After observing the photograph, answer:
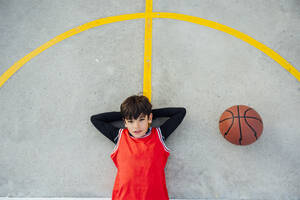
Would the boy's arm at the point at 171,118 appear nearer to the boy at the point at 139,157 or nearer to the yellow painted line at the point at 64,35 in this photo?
the boy at the point at 139,157

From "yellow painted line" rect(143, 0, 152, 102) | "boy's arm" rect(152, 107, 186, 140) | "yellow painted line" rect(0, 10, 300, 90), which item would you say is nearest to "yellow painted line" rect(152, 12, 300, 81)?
"yellow painted line" rect(0, 10, 300, 90)

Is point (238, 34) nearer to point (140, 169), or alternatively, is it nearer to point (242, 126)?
point (242, 126)

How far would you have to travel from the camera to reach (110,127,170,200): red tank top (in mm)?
2967

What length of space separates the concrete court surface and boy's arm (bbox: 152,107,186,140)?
0.35 metres

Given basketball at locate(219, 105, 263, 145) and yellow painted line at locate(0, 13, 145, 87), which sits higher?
yellow painted line at locate(0, 13, 145, 87)

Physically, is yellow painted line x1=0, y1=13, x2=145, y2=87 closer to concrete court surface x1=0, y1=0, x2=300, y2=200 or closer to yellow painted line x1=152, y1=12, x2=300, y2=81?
concrete court surface x1=0, y1=0, x2=300, y2=200

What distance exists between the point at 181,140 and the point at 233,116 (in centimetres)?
102

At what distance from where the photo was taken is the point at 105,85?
13.4 ft

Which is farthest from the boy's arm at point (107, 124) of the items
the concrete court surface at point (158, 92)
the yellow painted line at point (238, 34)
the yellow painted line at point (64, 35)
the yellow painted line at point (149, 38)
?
the yellow painted line at point (238, 34)

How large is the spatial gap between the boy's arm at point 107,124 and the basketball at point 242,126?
174cm

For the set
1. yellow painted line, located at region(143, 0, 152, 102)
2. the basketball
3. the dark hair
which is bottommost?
the basketball

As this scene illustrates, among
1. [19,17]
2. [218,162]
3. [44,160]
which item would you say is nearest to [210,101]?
[218,162]

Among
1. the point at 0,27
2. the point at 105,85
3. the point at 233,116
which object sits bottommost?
the point at 233,116

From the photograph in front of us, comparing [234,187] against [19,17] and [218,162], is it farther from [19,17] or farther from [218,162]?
[19,17]
